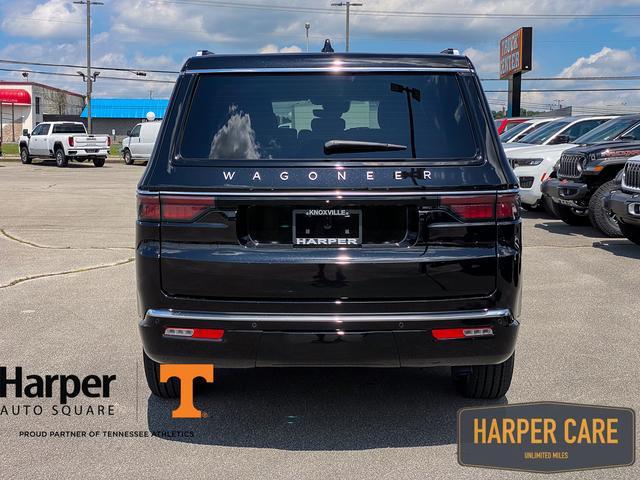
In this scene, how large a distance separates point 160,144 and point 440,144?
1352 millimetres

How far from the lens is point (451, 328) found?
12.4 ft

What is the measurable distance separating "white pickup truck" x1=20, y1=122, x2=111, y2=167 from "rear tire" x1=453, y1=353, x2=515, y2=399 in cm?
3177

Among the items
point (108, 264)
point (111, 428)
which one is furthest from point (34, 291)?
point (111, 428)

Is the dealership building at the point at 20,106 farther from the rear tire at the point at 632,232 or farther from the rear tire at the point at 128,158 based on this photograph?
the rear tire at the point at 632,232

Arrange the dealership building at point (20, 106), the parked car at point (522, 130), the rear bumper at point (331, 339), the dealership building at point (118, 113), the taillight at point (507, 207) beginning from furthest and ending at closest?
the dealership building at point (118, 113), the dealership building at point (20, 106), the parked car at point (522, 130), the taillight at point (507, 207), the rear bumper at point (331, 339)

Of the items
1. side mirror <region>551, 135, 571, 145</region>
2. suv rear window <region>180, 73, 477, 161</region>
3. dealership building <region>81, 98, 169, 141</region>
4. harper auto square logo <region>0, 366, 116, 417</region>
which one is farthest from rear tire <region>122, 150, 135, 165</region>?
dealership building <region>81, 98, 169, 141</region>

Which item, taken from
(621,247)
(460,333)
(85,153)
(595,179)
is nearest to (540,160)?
(595,179)

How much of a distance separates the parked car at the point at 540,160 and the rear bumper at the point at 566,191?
2.86 feet

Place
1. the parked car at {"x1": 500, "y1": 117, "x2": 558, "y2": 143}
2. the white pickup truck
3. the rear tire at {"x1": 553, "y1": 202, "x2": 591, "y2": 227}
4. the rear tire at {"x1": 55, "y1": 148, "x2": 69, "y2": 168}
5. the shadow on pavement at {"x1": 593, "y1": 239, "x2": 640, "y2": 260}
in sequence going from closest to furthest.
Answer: the shadow on pavement at {"x1": 593, "y1": 239, "x2": 640, "y2": 260} < the rear tire at {"x1": 553, "y1": 202, "x2": 591, "y2": 227} < the parked car at {"x1": 500, "y1": 117, "x2": 558, "y2": 143} < the white pickup truck < the rear tire at {"x1": 55, "y1": 148, "x2": 69, "y2": 168}

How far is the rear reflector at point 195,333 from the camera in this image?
379cm

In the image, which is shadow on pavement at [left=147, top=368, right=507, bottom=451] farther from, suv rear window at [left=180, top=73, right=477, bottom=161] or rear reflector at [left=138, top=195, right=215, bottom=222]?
suv rear window at [left=180, top=73, right=477, bottom=161]

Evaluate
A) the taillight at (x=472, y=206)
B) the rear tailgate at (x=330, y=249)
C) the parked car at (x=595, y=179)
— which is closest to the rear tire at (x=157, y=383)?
the rear tailgate at (x=330, y=249)

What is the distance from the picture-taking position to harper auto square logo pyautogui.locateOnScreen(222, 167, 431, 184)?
12.3 feet

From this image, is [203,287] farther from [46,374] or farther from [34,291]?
[34,291]
